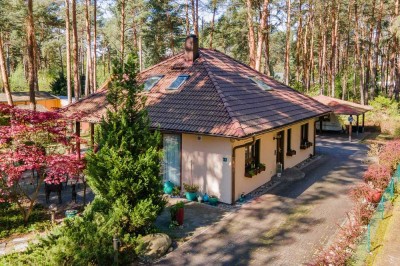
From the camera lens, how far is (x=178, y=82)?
17.1 meters

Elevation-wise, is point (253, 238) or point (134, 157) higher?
point (134, 157)

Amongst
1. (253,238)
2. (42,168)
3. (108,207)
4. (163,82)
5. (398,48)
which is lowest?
(253,238)

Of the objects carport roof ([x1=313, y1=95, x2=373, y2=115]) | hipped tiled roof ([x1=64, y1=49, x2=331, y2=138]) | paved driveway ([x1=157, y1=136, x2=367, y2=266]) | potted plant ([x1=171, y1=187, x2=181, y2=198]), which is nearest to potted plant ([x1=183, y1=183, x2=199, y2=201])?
potted plant ([x1=171, y1=187, x2=181, y2=198])

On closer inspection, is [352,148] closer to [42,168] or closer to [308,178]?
[308,178]

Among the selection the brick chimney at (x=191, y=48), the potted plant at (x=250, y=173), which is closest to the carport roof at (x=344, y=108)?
the brick chimney at (x=191, y=48)

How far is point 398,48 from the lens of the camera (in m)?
42.0

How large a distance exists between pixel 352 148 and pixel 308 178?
894cm

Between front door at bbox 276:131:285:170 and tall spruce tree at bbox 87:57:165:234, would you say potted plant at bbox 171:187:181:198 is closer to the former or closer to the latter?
tall spruce tree at bbox 87:57:165:234

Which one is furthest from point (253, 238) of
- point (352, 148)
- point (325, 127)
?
point (325, 127)

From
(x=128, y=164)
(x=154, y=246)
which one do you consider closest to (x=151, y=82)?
(x=128, y=164)

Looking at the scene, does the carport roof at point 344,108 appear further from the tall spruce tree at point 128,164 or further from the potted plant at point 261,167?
the tall spruce tree at point 128,164

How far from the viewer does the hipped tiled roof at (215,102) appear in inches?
551

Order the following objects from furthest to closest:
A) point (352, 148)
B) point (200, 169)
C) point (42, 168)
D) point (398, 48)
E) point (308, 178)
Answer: point (398, 48), point (352, 148), point (308, 178), point (200, 169), point (42, 168)

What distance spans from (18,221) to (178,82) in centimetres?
891
